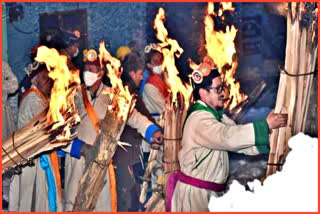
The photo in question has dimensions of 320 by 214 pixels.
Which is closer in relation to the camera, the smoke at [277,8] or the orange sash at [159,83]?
the smoke at [277,8]

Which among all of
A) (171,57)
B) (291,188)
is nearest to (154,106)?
(171,57)

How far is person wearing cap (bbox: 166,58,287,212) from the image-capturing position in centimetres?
1029

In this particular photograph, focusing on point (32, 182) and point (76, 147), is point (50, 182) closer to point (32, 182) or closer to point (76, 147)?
point (32, 182)

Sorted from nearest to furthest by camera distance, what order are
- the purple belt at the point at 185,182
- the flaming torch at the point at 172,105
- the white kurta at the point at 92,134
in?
the purple belt at the point at 185,182
the flaming torch at the point at 172,105
the white kurta at the point at 92,134

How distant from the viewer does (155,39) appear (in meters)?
11.0

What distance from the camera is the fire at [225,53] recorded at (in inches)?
416

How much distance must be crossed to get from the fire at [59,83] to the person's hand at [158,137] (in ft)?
2.21

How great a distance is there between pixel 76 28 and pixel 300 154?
2.35 metres

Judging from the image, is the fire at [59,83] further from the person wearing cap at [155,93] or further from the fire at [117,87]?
the person wearing cap at [155,93]

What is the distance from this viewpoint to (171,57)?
35.4 ft

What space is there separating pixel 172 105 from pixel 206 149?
546mm

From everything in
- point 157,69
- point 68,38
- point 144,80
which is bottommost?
point 144,80

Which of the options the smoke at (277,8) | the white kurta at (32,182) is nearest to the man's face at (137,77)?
the white kurta at (32,182)

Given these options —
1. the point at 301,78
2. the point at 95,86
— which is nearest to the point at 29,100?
the point at 95,86
